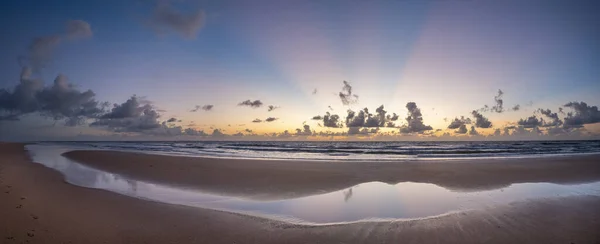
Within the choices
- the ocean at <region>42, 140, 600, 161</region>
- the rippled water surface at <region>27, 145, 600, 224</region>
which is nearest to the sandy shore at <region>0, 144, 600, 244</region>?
the rippled water surface at <region>27, 145, 600, 224</region>

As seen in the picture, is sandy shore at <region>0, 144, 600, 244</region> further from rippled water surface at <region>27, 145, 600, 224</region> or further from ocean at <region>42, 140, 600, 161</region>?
ocean at <region>42, 140, 600, 161</region>

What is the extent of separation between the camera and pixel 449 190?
46.4 ft

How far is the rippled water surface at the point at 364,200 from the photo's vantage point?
9.76m

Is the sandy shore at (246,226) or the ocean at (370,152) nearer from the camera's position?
the sandy shore at (246,226)

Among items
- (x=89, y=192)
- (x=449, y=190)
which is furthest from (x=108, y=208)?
(x=449, y=190)

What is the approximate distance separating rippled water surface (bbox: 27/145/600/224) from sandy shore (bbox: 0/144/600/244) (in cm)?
83

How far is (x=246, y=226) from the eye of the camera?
8.40 m

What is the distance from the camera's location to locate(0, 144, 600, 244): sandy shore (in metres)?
7.29

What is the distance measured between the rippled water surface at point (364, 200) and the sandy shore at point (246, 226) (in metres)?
0.83

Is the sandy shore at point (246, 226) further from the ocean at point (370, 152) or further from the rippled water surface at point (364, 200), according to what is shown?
the ocean at point (370, 152)

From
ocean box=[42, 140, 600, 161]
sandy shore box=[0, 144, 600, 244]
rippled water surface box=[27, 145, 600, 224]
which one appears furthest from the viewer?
ocean box=[42, 140, 600, 161]

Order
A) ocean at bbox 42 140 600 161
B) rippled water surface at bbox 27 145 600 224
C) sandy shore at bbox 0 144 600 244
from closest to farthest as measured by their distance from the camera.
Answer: sandy shore at bbox 0 144 600 244 → rippled water surface at bbox 27 145 600 224 → ocean at bbox 42 140 600 161

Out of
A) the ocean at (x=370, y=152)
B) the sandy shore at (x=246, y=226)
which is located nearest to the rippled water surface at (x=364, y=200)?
the sandy shore at (x=246, y=226)

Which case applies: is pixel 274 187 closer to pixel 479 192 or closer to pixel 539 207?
pixel 479 192
